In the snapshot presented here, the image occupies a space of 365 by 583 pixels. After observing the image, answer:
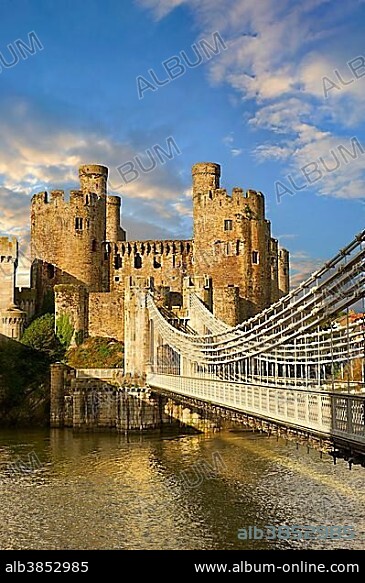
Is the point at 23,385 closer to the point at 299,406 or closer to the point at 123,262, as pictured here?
the point at 123,262

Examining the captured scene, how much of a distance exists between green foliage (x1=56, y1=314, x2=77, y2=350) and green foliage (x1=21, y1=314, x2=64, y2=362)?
0.61 ft

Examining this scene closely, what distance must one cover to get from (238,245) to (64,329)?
23.9 feet

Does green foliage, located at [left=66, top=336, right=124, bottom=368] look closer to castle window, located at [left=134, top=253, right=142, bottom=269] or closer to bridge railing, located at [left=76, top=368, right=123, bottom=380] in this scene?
bridge railing, located at [left=76, top=368, right=123, bottom=380]

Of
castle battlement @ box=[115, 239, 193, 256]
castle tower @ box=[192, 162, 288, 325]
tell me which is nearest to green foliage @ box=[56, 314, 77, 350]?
castle tower @ box=[192, 162, 288, 325]

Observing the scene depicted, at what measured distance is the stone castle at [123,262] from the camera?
27.7 metres

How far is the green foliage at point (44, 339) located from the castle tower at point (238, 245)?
6388 mm

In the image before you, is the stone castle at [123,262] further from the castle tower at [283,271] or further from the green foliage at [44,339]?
the castle tower at [283,271]

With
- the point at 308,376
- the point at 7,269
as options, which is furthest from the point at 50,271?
the point at 308,376

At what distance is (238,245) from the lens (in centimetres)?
2989

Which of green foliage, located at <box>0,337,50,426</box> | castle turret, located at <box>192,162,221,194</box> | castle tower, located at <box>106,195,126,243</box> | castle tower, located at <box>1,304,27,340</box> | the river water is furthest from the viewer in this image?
castle tower, located at <box>106,195,126,243</box>

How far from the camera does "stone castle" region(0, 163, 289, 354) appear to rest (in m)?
27.7
